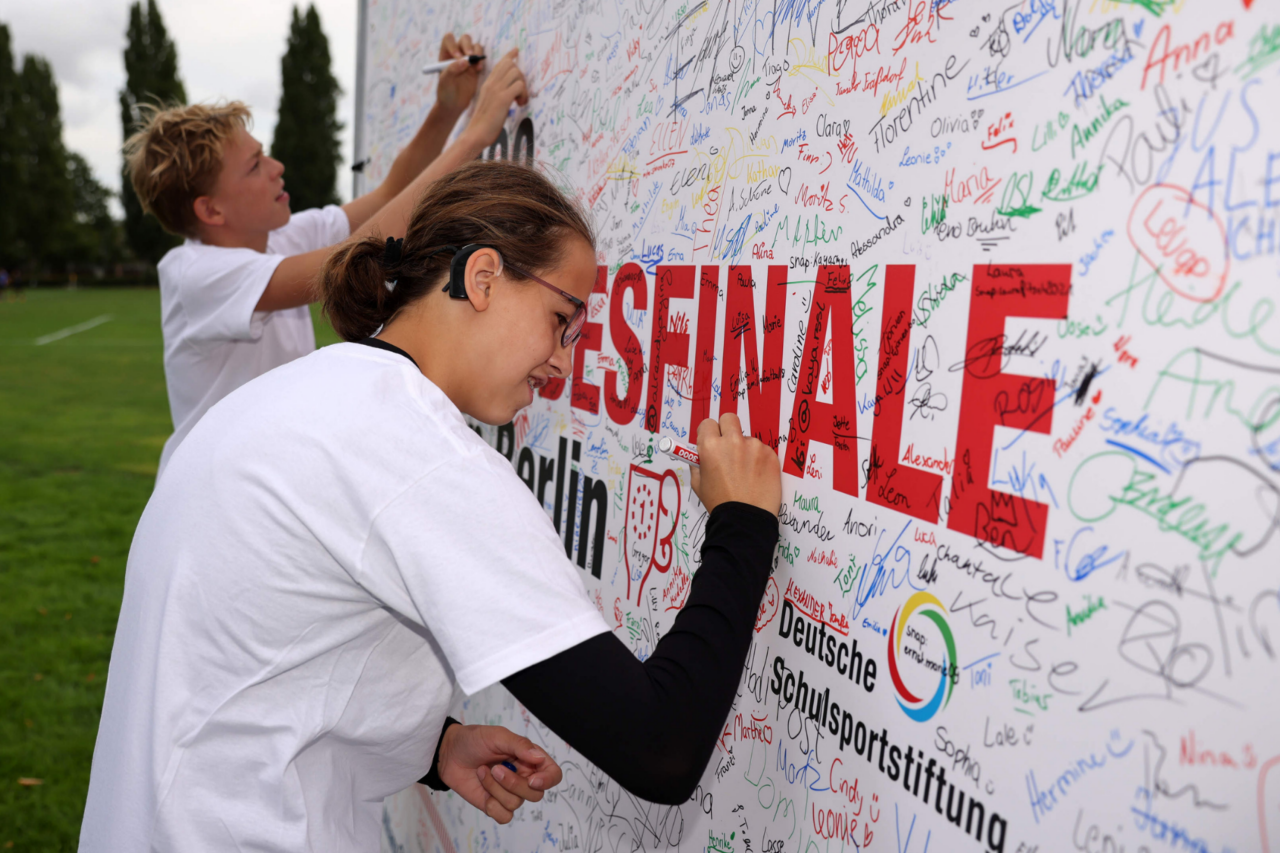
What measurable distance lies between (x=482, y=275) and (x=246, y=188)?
1861 mm

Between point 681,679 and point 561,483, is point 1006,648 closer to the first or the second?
point 681,679

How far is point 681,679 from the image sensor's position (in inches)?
43.2

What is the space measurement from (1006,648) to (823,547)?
36 centimetres

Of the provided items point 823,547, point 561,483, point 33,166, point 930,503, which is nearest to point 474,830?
point 561,483

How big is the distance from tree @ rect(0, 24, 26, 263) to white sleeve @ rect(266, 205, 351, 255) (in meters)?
41.6

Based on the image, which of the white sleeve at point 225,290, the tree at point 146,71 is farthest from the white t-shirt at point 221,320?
the tree at point 146,71

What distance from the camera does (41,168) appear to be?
3916 centimetres

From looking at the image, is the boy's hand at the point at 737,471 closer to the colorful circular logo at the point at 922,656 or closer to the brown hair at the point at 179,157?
the colorful circular logo at the point at 922,656

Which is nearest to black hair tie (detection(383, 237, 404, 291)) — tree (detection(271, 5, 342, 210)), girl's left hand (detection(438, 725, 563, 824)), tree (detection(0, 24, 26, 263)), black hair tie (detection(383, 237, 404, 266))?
black hair tie (detection(383, 237, 404, 266))

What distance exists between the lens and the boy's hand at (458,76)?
2.76 meters

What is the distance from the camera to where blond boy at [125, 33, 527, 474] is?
253 centimetres

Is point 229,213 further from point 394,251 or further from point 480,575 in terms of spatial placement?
point 480,575

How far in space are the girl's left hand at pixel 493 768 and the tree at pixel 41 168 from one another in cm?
4478

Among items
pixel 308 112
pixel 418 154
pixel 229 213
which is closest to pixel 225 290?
pixel 229 213
